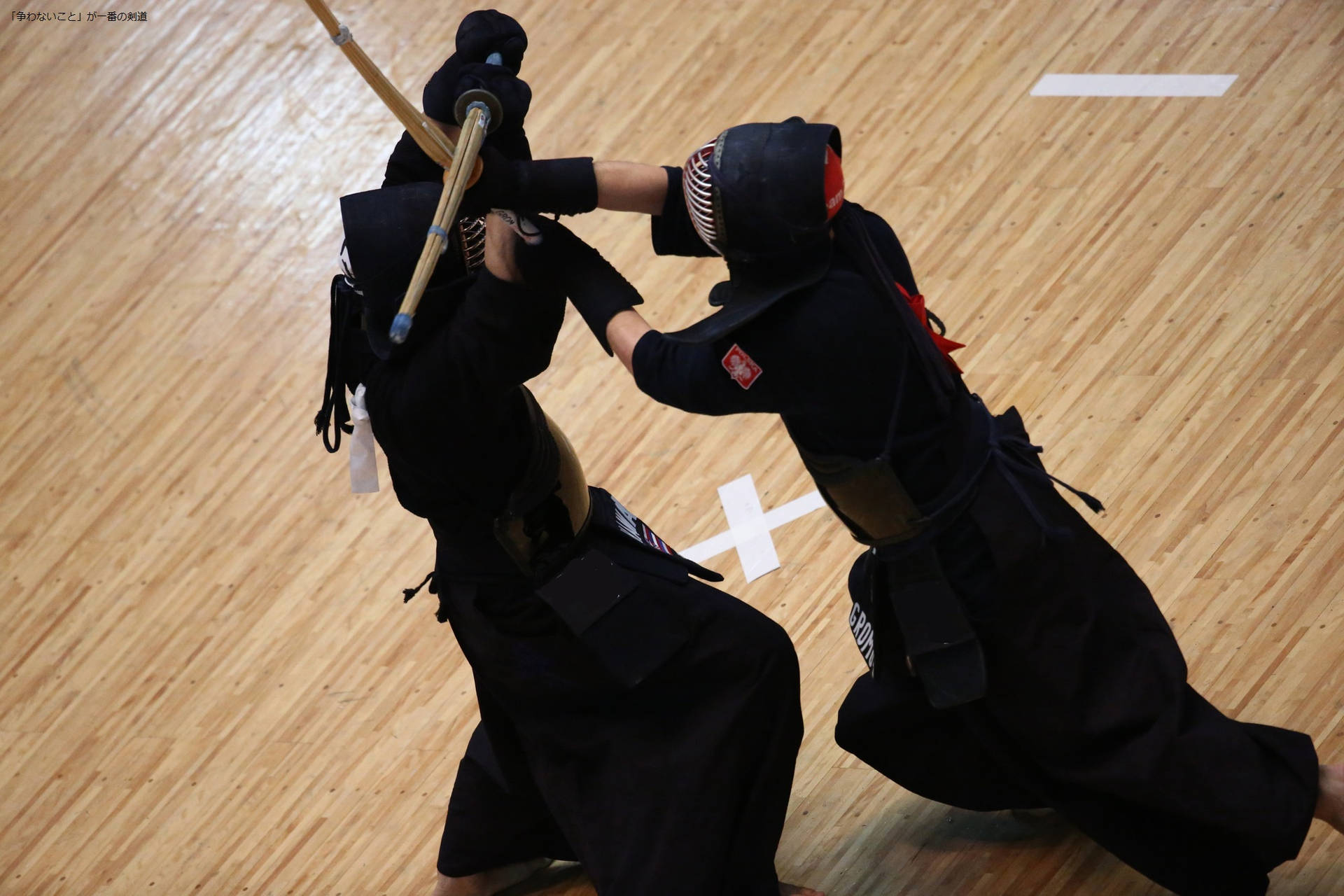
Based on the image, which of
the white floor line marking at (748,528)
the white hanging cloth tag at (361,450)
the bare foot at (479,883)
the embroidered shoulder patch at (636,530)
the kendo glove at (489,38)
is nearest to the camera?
the kendo glove at (489,38)

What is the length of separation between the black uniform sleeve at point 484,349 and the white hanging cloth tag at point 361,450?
0.65 ft

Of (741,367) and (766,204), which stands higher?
(766,204)

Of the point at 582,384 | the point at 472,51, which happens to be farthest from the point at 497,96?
the point at 582,384

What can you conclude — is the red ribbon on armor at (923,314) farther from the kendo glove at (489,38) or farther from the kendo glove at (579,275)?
the kendo glove at (489,38)

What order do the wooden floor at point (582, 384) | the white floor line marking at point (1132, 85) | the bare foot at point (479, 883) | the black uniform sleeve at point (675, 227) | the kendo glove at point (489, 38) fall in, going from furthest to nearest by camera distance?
the white floor line marking at point (1132, 85)
the wooden floor at point (582, 384)
the bare foot at point (479, 883)
the black uniform sleeve at point (675, 227)
the kendo glove at point (489, 38)

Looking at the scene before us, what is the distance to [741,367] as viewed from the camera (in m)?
2.01

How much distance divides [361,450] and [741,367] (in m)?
0.84

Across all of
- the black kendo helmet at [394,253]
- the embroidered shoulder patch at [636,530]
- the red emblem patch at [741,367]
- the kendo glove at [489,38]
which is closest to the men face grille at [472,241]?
the black kendo helmet at [394,253]

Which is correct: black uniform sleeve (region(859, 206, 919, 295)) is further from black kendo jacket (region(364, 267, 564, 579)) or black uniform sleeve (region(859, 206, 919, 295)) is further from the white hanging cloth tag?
the white hanging cloth tag

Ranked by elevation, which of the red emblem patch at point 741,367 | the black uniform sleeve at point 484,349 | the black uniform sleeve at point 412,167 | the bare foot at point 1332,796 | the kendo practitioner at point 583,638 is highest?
the black uniform sleeve at point 412,167

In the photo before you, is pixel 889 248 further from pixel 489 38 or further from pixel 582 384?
pixel 582 384

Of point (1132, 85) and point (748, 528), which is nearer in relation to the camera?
point (748, 528)

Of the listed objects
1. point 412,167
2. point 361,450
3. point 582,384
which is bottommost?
point 582,384

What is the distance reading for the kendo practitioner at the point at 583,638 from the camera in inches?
90.3
